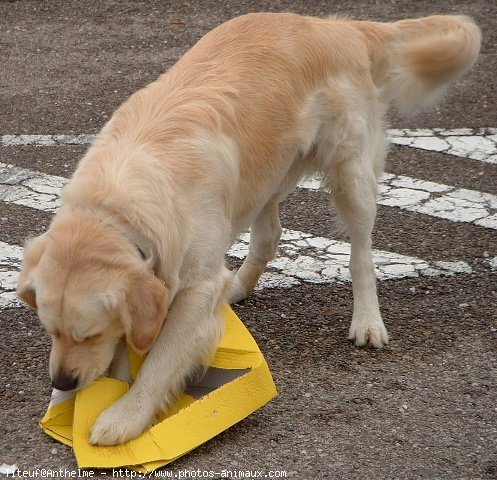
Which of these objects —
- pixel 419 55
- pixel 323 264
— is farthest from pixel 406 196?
pixel 419 55

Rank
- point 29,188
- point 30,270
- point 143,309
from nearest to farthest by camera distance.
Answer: point 143,309 < point 30,270 < point 29,188

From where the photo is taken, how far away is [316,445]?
399 cm

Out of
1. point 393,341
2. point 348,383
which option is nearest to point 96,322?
point 348,383

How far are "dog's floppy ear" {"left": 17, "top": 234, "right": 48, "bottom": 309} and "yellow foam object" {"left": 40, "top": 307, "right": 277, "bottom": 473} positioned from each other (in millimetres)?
430

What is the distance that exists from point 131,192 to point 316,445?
1.21m

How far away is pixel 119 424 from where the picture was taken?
12.6 ft

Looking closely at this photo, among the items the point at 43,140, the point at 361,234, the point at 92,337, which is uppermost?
the point at 92,337

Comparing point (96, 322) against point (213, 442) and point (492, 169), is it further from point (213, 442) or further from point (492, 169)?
point (492, 169)

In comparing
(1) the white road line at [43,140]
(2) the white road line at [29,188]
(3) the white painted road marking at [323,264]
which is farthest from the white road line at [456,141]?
(2) the white road line at [29,188]

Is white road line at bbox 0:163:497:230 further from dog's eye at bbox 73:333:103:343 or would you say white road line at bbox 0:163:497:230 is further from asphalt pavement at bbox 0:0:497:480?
dog's eye at bbox 73:333:103:343

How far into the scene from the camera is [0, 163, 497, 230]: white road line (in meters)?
6.25

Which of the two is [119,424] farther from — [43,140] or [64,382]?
[43,140]

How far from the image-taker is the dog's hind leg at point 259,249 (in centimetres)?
525

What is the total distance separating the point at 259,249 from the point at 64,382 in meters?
1.82
